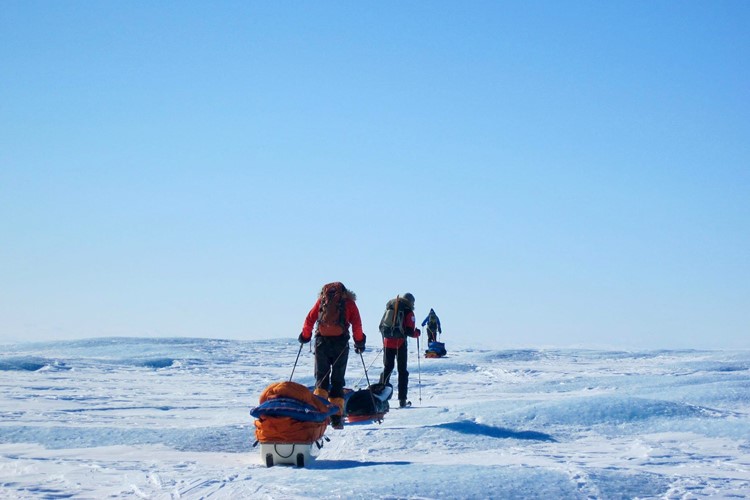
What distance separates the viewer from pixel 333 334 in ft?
31.0

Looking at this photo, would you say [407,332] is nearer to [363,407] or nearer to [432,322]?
[363,407]

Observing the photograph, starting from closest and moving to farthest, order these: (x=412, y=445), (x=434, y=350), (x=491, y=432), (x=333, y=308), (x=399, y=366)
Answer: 1. (x=412, y=445)
2. (x=491, y=432)
3. (x=333, y=308)
4. (x=399, y=366)
5. (x=434, y=350)

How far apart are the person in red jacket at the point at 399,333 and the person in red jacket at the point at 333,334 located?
2.61 metres

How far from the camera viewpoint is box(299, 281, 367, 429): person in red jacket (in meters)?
9.37

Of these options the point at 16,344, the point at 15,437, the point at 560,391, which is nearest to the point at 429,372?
the point at 560,391

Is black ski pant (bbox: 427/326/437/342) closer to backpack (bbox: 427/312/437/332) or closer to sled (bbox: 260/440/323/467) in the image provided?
backpack (bbox: 427/312/437/332)

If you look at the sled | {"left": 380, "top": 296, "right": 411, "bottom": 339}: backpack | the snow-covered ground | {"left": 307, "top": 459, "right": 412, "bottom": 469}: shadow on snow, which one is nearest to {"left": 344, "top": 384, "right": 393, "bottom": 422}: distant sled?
the snow-covered ground

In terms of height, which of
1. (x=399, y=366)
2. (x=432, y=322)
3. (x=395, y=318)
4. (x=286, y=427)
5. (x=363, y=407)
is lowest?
(x=363, y=407)

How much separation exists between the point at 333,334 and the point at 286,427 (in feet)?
8.15

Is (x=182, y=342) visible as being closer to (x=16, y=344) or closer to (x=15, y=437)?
(x=16, y=344)

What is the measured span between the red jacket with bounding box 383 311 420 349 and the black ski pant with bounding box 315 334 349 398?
2.70m

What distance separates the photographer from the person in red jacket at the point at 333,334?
937cm

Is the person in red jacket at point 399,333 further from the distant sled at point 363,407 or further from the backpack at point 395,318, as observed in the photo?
the distant sled at point 363,407

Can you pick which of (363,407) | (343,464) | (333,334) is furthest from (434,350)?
(343,464)
